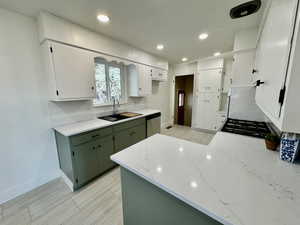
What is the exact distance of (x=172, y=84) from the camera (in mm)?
5035

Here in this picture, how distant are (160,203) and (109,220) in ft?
3.41

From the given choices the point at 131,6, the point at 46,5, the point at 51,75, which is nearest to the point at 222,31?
the point at 131,6

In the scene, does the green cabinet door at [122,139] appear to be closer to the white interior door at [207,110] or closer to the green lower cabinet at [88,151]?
the green lower cabinet at [88,151]

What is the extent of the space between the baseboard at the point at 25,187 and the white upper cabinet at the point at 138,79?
2251mm

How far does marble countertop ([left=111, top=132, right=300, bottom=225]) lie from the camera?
0.56 meters

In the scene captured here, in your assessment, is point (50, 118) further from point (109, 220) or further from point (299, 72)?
point (299, 72)

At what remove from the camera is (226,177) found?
2.54ft

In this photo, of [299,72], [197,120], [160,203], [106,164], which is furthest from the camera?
[197,120]

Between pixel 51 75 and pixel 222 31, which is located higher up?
pixel 222 31

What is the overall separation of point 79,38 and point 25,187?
2399mm

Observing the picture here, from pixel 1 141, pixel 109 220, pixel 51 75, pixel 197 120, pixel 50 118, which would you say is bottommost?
pixel 109 220

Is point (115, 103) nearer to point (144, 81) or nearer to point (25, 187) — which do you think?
point (144, 81)

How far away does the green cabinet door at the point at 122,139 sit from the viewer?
91.0 inches

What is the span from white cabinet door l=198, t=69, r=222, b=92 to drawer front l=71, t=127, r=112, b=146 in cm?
350
